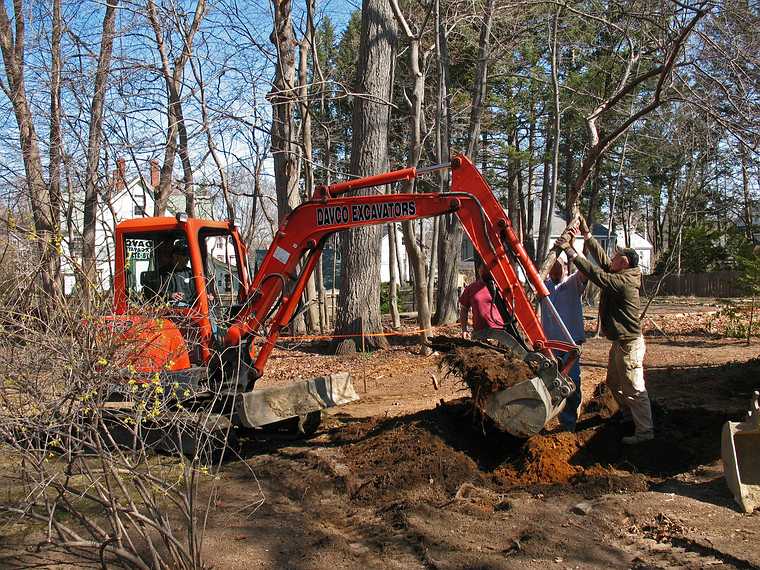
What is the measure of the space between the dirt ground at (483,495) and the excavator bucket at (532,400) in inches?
18.6

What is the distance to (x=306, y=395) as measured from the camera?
7.96 metres

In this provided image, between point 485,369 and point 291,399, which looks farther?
point 291,399

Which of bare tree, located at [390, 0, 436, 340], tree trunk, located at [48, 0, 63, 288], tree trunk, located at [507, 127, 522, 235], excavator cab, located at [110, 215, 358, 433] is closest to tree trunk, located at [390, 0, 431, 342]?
bare tree, located at [390, 0, 436, 340]

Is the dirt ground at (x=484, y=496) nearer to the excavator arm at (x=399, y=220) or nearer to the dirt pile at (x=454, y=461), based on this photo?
the dirt pile at (x=454, y=461)

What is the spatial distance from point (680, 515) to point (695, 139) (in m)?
10.2

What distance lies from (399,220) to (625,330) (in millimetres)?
2531

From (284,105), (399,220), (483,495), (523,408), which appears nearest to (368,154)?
(284,105)

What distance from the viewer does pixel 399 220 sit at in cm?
705

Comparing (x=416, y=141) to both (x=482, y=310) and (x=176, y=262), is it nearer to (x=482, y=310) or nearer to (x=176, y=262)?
(x=482, y=310)

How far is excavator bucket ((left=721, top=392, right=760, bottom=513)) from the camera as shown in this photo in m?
5.50

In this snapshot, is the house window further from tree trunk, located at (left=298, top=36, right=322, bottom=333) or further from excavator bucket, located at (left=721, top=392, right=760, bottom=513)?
excavator bucket, located at (left=721, top=392, right=760, bottom=513)

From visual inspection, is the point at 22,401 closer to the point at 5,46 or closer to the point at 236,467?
the point at 236,467

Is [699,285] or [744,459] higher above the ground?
[699,285]

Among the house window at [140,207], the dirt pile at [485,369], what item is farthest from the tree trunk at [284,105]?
the dirt pile at [485,369]
